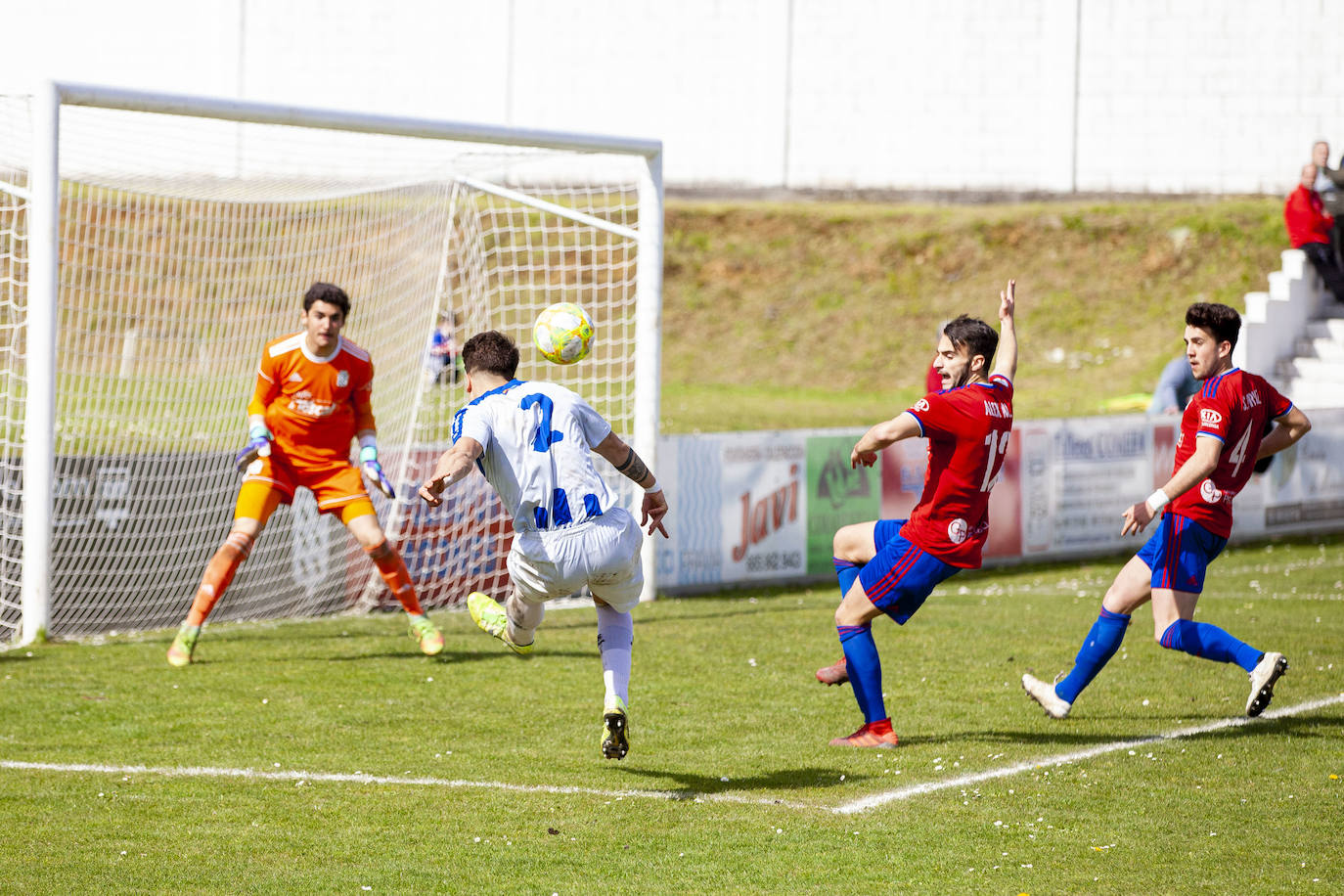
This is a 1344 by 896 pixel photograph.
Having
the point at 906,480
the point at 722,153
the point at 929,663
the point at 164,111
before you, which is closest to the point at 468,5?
the point at 722,153

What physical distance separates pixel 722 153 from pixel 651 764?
23.9m

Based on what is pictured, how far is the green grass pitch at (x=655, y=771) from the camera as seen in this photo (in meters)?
5.33

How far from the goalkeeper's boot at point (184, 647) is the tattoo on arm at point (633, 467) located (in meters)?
3.83

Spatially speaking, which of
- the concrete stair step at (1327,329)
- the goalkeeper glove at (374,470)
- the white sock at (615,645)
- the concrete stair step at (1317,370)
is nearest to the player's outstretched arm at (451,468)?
the white sock at (615,645)

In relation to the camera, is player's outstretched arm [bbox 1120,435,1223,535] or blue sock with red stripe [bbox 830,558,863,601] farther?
blue sock with red stripe [bbox 830,558,863,601]

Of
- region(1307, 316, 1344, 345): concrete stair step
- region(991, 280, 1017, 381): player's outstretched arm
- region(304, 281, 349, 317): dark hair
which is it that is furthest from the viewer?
region(1307, 316, 1344, 345): concrete stair step

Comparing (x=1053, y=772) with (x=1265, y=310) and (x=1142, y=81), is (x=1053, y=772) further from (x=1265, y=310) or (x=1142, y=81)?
(x=1142, y=81)

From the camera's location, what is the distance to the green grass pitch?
17.5 feet

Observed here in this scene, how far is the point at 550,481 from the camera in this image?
20.0ft

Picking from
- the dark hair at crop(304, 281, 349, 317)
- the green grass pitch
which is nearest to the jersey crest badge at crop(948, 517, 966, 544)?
the green grass pitch

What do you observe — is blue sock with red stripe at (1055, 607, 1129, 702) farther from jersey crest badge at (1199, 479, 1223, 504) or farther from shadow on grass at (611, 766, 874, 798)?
shadow on grass at (611, 766, 874, 798)

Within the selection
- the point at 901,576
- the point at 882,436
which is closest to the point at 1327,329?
the point at 901,576

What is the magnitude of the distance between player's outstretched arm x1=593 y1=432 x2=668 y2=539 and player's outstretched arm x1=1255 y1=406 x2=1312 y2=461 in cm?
306

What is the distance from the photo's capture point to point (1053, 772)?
6.74 meters
